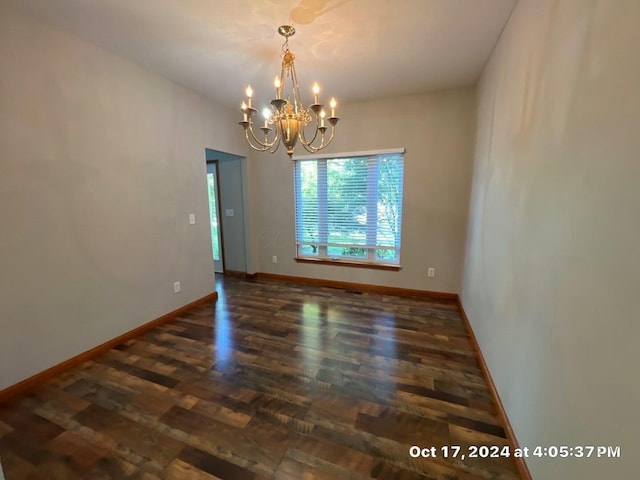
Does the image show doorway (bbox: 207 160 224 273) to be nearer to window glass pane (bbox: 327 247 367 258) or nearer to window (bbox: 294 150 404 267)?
window (bbox: 294 150 404 267)

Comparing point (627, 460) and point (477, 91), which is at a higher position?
point (477, 91)

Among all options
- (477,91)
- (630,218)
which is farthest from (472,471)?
(477,91)

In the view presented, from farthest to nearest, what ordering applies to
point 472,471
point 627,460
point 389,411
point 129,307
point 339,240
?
point 339,240
point 129,307
point 389,411
point 472,471
point 627,460

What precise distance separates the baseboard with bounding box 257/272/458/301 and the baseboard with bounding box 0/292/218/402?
1.60 metres

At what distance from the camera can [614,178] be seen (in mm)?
779

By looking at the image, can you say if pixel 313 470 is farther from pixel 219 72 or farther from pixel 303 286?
pixel 219 72

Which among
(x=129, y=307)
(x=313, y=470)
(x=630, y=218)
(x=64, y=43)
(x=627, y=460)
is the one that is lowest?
(x=313, y=470)

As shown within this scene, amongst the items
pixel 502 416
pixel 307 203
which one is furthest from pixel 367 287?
pixel 502 416

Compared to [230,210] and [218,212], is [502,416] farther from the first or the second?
[218,212]

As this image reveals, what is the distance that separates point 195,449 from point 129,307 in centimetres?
176

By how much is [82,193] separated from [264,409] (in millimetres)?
2258

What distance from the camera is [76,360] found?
2.18 meters

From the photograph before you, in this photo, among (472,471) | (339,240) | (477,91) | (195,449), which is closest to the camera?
(472,471)

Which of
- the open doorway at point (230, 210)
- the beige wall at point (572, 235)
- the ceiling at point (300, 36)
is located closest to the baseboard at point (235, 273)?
the open doorway at point (230, 210)
